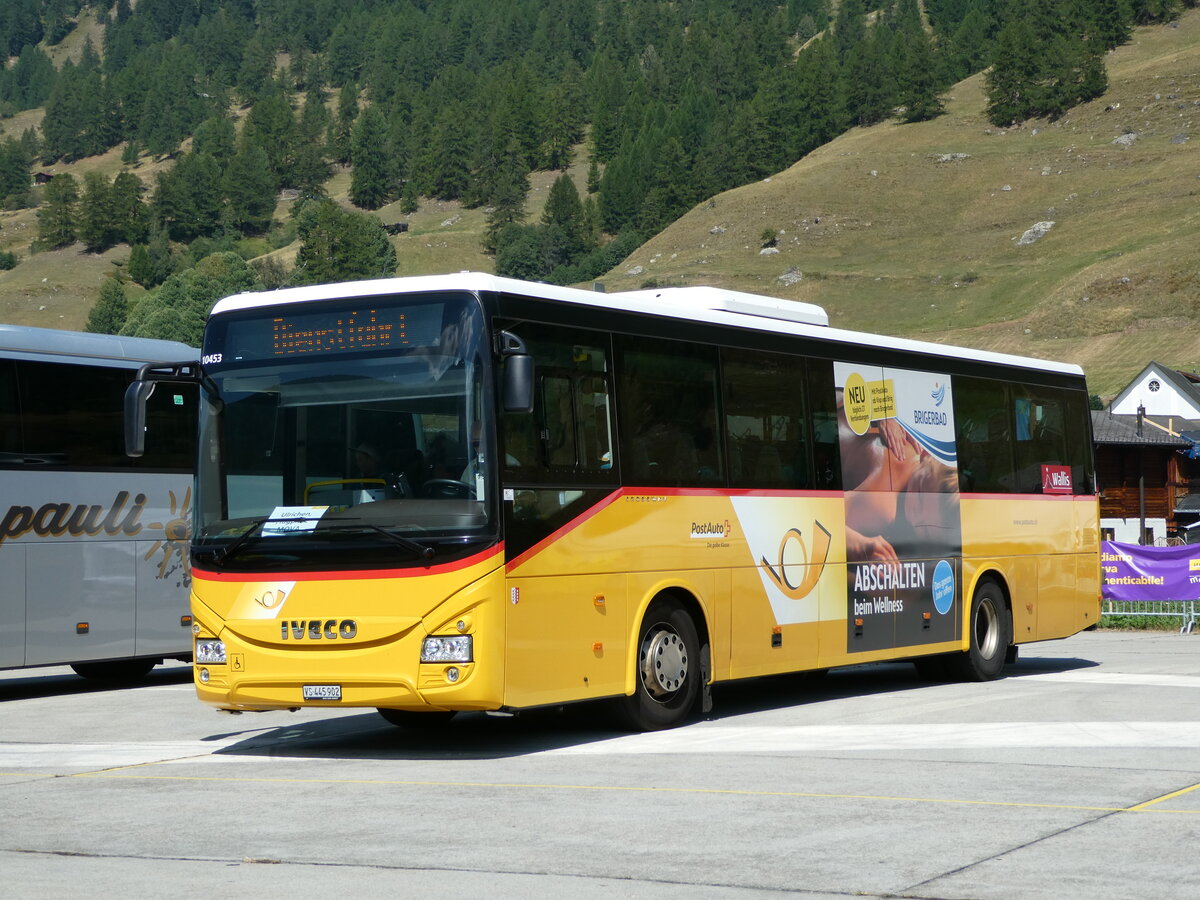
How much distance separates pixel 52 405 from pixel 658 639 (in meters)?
7.48

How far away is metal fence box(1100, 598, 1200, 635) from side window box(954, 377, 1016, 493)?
37.0 ft

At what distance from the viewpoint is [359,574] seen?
11047 millimetres

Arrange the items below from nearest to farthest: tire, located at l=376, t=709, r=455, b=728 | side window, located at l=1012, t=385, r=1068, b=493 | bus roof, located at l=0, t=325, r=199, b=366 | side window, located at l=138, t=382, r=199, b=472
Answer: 1. tire, located at l=376, t=709, r=455, b=728
2. bus roof, located at l=0, t=325, r=199, b=366
3. side window, located at l=1012, t=385, r=1068, b=493
4. side window, located at l=138, t=382, r=199, b=472

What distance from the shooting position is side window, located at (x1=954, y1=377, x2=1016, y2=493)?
56.0 ft

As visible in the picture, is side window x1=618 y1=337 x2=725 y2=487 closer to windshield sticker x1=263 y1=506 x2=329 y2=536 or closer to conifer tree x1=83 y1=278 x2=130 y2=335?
windshield sticker x1=263 y1=506 x2=329 y2=536

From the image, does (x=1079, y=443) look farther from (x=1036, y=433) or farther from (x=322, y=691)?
(x=322, y=691)

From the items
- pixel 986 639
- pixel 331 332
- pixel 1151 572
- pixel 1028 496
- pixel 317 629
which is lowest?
pixel 986 639

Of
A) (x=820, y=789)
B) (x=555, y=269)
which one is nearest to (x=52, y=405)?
(x=820, y=789)

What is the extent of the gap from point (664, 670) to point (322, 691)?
276 centimetres

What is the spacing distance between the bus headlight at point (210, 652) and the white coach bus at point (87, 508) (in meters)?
5.17

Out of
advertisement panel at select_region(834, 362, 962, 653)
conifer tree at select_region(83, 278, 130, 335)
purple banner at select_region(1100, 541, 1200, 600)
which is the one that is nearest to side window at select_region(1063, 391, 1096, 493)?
advertisement panel at select_region(834, 362, 962, 653)

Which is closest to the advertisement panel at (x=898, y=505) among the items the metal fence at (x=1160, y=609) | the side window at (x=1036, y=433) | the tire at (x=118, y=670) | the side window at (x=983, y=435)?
the side window at (x=983, y=435)

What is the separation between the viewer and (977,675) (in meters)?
17.2

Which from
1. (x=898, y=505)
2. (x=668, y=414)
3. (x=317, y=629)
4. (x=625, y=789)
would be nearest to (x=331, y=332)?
(x=317, y=629)
